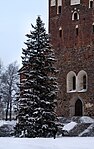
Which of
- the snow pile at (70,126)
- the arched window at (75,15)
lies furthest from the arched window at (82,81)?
the arched window at (75,15)

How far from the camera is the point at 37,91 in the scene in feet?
68.7

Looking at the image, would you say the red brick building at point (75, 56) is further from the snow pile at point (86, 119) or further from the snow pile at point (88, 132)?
the snow pile at point (88, 132)

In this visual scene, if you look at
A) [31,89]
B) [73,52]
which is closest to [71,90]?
[73,52]

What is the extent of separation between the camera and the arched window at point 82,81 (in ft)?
113

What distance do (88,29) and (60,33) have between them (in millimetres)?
2697

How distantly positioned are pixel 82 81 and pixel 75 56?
7.22ft

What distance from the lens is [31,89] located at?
21.0m

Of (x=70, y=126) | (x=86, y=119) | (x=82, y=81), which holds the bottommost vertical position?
(x=70, y=126)

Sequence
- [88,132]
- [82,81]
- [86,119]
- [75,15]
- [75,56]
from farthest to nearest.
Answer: [75,15] < [82,81] < [75,56] < [86,119] < [88,132]

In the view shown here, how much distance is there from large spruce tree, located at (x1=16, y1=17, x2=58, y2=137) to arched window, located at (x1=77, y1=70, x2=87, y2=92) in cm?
1272
